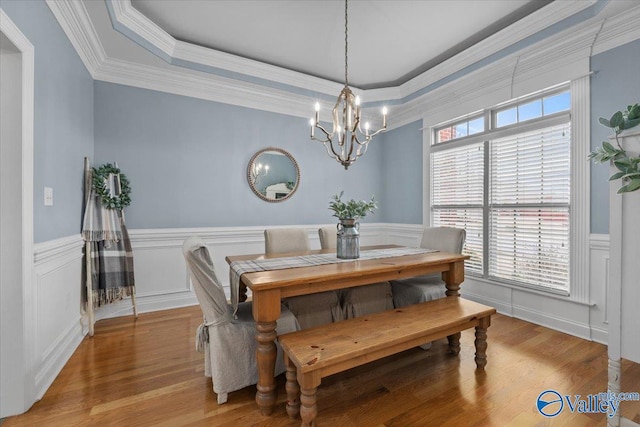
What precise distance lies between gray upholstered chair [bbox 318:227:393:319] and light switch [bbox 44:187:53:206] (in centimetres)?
224

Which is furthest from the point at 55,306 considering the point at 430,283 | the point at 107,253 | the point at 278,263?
the point at 430,283

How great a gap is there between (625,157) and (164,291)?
4.03 metres

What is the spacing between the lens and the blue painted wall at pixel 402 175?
4293mm

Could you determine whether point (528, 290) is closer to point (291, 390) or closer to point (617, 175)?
point (617, 175)

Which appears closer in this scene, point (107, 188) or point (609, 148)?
point (609, 148)

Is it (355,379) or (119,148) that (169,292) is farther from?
(355,379)

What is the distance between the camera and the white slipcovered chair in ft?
5.57

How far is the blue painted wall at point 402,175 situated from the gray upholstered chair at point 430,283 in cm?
138

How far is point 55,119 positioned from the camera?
2.11m

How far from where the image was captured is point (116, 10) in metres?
2.38

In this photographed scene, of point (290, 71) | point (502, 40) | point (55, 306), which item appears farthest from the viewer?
point (290, 71)

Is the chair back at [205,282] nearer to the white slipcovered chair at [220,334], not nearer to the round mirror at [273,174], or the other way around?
the white slipcovered chair at [220,334]

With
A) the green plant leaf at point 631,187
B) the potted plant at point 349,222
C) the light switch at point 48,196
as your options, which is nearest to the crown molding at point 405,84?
the light switch at point 48,196

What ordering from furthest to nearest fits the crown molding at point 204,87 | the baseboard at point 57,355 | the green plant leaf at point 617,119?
the crown molding at point 204,87, the baseboard at point 57,355, the green plant leaf at point 617,119
